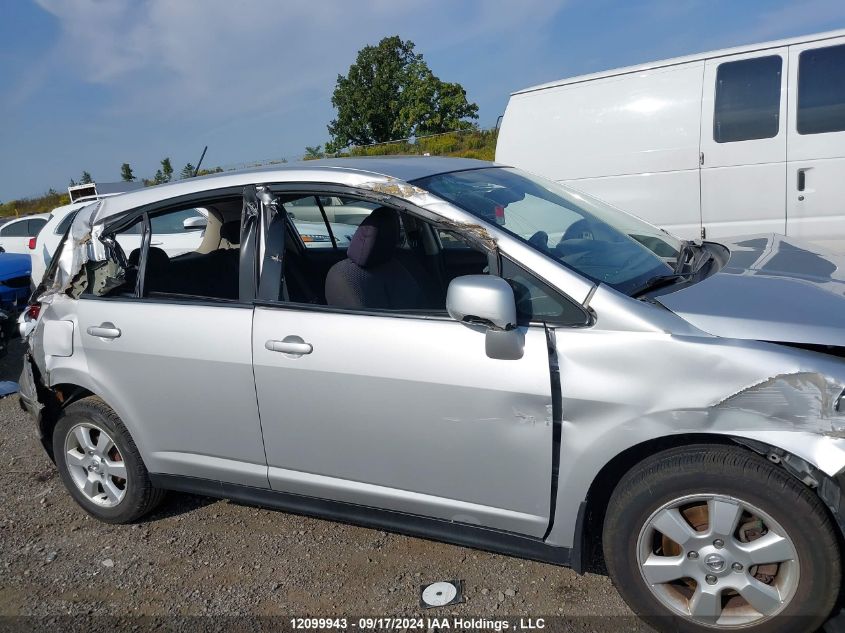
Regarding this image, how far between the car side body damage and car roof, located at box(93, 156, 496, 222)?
0.04m

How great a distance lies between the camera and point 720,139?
596cm

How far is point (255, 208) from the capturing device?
3213mm

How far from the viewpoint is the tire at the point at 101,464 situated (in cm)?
361

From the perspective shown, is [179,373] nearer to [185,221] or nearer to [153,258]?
[153,258]

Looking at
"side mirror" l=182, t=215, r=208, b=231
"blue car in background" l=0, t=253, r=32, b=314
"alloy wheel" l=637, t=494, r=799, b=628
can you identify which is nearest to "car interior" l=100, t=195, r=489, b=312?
"alloy wheel" l=637, t=494, r=799, b=628

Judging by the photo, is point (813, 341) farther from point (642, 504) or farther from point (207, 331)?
point (207, 331)

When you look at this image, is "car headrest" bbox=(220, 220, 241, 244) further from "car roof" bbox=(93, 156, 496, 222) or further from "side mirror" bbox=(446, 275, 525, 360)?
"side mirror" bbox=(446, 275, 525, 360)

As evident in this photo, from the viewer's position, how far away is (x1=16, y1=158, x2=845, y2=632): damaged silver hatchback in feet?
7.59

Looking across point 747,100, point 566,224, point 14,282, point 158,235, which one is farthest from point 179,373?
point 14,282

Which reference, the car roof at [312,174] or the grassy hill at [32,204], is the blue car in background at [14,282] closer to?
the car roof at [312,174]

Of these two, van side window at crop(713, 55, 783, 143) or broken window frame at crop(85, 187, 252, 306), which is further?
van side window at crop(713, 55, 783, 143)

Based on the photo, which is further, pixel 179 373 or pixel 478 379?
pixel 179 373

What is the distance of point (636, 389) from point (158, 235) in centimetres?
289

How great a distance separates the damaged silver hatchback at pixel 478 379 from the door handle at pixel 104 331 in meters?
0.02
